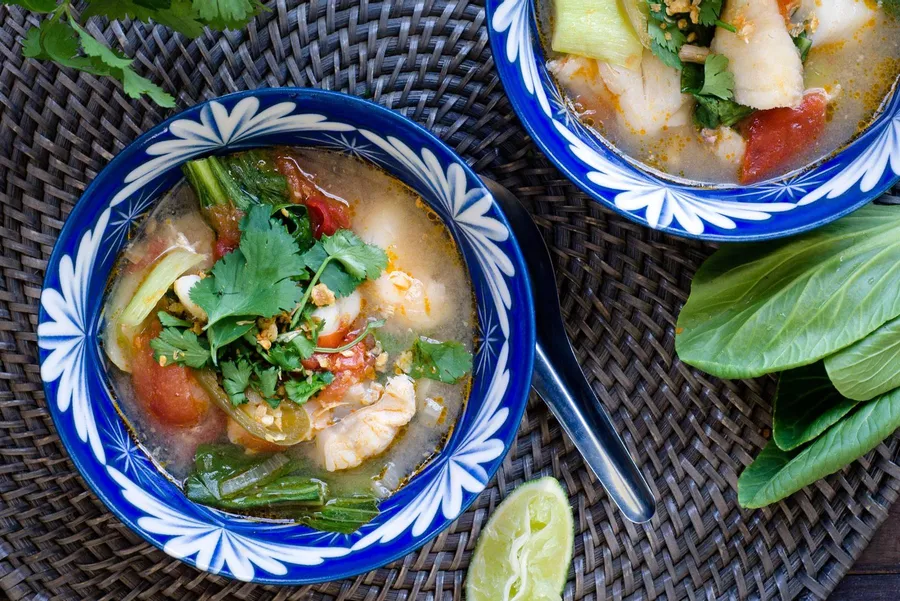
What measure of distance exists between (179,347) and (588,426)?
3.33ft

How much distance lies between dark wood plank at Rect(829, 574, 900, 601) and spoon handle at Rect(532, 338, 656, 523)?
0.62 m

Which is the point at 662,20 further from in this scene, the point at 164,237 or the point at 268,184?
the point at 164,237

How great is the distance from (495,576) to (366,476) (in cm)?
44

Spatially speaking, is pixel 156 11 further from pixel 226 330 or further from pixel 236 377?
pixel 236 377

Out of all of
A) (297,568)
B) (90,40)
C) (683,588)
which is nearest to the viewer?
(90,40)

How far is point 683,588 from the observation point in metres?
2.26

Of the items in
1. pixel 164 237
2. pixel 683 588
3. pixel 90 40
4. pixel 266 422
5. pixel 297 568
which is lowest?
pixel 683 588

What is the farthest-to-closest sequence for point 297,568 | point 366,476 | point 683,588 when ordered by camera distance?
1. point 683,588
2. point 366,476
3. point 297,568

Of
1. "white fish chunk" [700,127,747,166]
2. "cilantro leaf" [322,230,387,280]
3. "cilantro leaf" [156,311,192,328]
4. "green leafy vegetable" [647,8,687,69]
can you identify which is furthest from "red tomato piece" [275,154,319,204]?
"white fish chunk" [700,127,747,166]

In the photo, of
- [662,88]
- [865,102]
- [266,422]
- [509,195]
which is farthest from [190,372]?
[865,102]

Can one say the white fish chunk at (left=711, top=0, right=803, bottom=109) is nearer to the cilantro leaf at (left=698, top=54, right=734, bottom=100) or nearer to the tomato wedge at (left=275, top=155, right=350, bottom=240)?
the cilantro leaf at (left=698, top=54, right=734, bottom=100)

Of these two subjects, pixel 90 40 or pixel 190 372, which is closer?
pixel 90 40

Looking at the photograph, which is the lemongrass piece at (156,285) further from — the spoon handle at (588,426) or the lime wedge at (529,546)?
the lime wedge at (529,546)

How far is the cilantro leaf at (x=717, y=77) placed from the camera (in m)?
2.02
